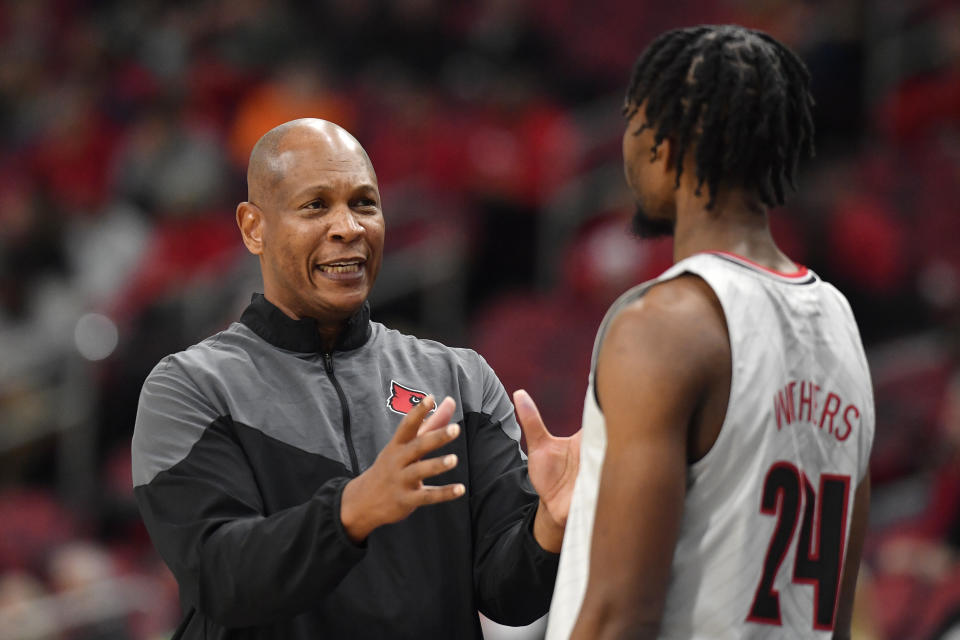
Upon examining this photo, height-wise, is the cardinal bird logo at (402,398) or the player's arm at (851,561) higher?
the cardinal bird logo at (402,398)

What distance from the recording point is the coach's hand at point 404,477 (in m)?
1.94

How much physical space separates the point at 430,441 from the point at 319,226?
0.65 meters

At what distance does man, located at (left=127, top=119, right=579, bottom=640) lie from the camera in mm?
2059

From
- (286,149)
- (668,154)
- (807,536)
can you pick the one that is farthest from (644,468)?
(286,149)

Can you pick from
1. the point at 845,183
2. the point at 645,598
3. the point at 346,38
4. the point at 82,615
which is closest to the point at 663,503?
the point at 645,598

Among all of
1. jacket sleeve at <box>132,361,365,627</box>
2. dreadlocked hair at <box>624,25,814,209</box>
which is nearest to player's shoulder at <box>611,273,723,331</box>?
dreadlocked hair at <box>624,25,814,209</box>

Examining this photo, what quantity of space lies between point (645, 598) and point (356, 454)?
770 mm

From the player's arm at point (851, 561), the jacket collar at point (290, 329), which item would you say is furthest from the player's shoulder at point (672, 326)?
the jacket collar at point (290, 329)

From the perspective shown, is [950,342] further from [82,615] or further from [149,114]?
[149,114]

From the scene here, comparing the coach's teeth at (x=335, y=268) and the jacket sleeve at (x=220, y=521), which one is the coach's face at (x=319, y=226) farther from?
the jacket sleeve at (x=220, y=521)

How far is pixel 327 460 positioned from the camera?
234cm

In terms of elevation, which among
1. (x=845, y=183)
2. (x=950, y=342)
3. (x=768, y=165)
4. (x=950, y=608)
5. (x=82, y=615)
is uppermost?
(x=768, y=165)

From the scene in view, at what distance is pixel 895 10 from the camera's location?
25.1 ft

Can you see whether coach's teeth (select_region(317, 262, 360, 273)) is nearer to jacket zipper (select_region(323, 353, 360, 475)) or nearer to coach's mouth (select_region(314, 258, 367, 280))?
coach's mouth (select_region(314, 258, 367, 280))
